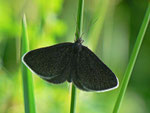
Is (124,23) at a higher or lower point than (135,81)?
higher

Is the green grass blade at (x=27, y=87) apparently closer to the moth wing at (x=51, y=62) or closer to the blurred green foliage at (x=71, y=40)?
the moth wing at (x=51, y=62)

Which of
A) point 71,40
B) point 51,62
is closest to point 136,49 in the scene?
point 51,62

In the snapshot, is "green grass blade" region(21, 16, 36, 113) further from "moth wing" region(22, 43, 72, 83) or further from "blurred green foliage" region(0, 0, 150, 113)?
"blurred green foliage" region(0, 0, 150, 113)

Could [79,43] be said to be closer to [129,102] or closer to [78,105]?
[78,105]

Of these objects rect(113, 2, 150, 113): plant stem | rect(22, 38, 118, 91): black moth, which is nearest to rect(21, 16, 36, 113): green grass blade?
rect(22, 38, 118, 91): black moth

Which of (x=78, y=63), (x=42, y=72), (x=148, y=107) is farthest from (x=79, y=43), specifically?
(x=148, y=107)

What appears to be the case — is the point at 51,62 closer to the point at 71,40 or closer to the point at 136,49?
the point at 136,49

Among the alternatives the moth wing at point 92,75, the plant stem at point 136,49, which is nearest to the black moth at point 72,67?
the moth wing at point 92,75
